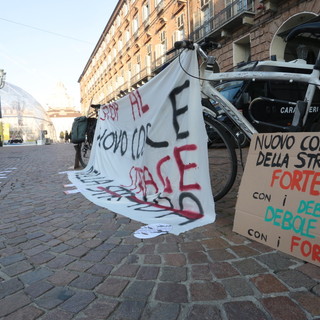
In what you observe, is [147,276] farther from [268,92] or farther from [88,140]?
[88,140]

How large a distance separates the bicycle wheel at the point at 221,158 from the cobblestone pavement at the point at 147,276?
34cm

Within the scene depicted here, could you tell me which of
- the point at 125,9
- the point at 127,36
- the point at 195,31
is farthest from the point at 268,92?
the point at 125,9

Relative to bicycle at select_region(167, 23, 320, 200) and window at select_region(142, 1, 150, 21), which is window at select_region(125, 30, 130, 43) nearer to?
window at select_region(142, 1, 150, 21)

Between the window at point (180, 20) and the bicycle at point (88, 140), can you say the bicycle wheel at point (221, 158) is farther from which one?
the window at point (180, 20)

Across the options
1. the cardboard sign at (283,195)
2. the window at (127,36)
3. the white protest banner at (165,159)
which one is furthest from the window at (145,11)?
the cardboard sign at (283,195)

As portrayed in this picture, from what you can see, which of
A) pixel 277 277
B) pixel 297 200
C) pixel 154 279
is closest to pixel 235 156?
pixel 297 200

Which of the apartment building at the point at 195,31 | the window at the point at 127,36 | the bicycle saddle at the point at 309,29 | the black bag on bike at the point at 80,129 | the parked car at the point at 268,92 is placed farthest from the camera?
the window at the point at 127,36

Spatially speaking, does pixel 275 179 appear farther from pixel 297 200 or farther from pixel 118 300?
pixel 118 300

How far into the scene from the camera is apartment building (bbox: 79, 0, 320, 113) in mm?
12539

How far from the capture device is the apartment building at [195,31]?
41.1 ft

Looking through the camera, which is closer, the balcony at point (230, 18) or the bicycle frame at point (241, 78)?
the bicycle frame at point (241, 78)

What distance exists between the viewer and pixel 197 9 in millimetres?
18594

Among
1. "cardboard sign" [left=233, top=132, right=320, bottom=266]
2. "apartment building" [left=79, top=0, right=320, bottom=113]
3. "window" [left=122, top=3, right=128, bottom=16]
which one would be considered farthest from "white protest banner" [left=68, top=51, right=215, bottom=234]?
"window" [left=122, top=3, right=128, bottom=16]

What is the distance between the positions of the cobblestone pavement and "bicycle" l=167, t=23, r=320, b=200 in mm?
470
